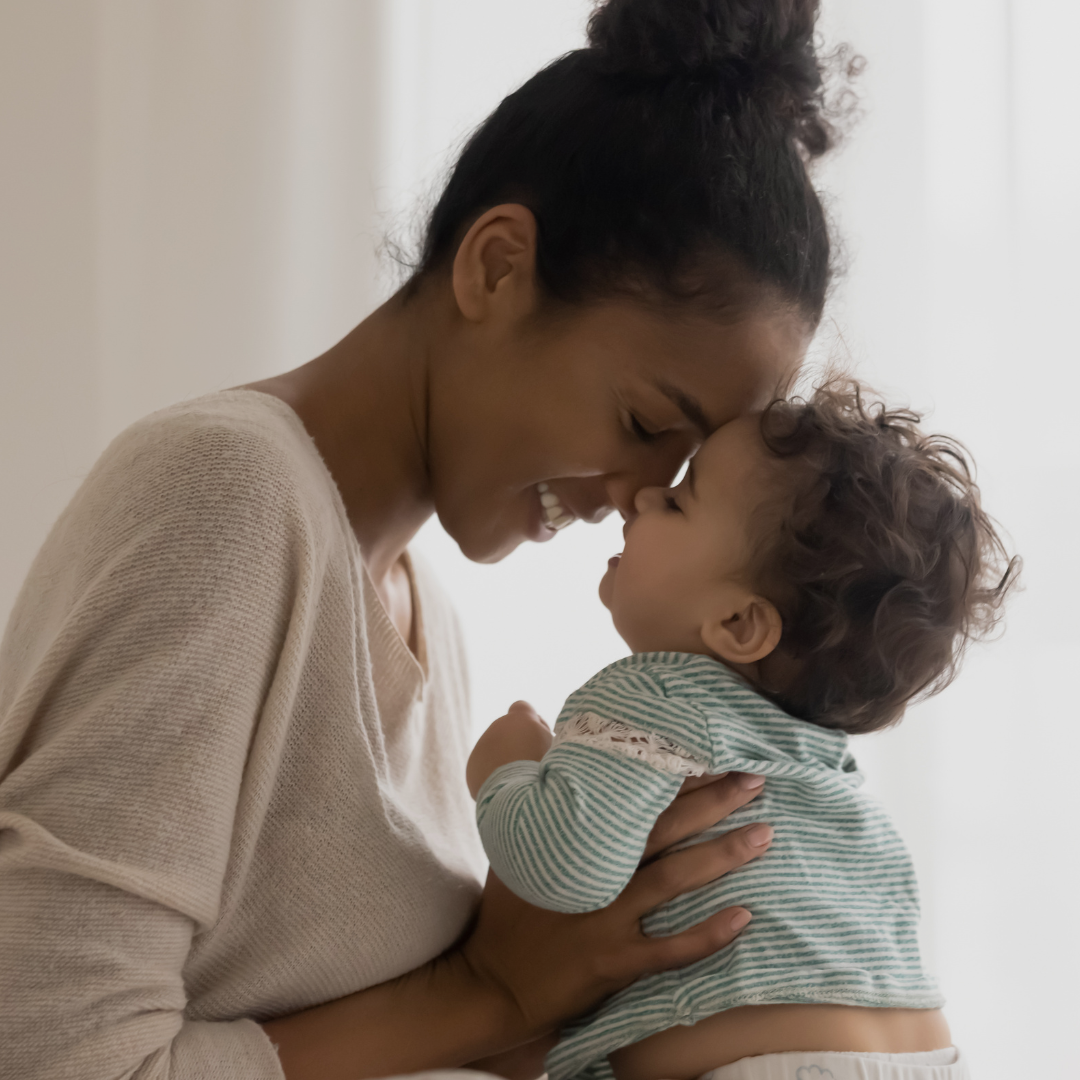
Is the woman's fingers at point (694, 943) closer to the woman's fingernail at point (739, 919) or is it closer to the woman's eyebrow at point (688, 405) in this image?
the woman's fingernail at point (739, 919)

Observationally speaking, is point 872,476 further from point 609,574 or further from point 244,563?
point 244,563

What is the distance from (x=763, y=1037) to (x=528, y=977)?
0.75 feet

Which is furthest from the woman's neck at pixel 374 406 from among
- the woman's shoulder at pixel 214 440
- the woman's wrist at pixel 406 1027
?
the woman's wrist at pixel 406 1027

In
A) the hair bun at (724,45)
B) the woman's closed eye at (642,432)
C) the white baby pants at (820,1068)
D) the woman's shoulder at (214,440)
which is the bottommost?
the white baby pants at (820,1068)

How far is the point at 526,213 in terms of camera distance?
→ 1.12m

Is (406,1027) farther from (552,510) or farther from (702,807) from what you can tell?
(552,510)

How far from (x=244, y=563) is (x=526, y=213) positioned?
1.54ft

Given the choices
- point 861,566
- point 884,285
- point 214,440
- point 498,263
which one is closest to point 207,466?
point 214,440

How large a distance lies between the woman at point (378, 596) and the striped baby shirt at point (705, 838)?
3 centimetres

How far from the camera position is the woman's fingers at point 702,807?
1.04m

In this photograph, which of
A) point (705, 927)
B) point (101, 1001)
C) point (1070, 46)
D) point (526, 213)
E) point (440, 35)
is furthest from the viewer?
point (440, 35)

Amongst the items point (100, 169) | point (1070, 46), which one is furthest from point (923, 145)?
point (100, 169)

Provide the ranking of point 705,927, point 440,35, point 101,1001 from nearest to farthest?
point 101,1001
point 705,927
point 440,35

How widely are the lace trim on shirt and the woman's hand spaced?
0.17ft
